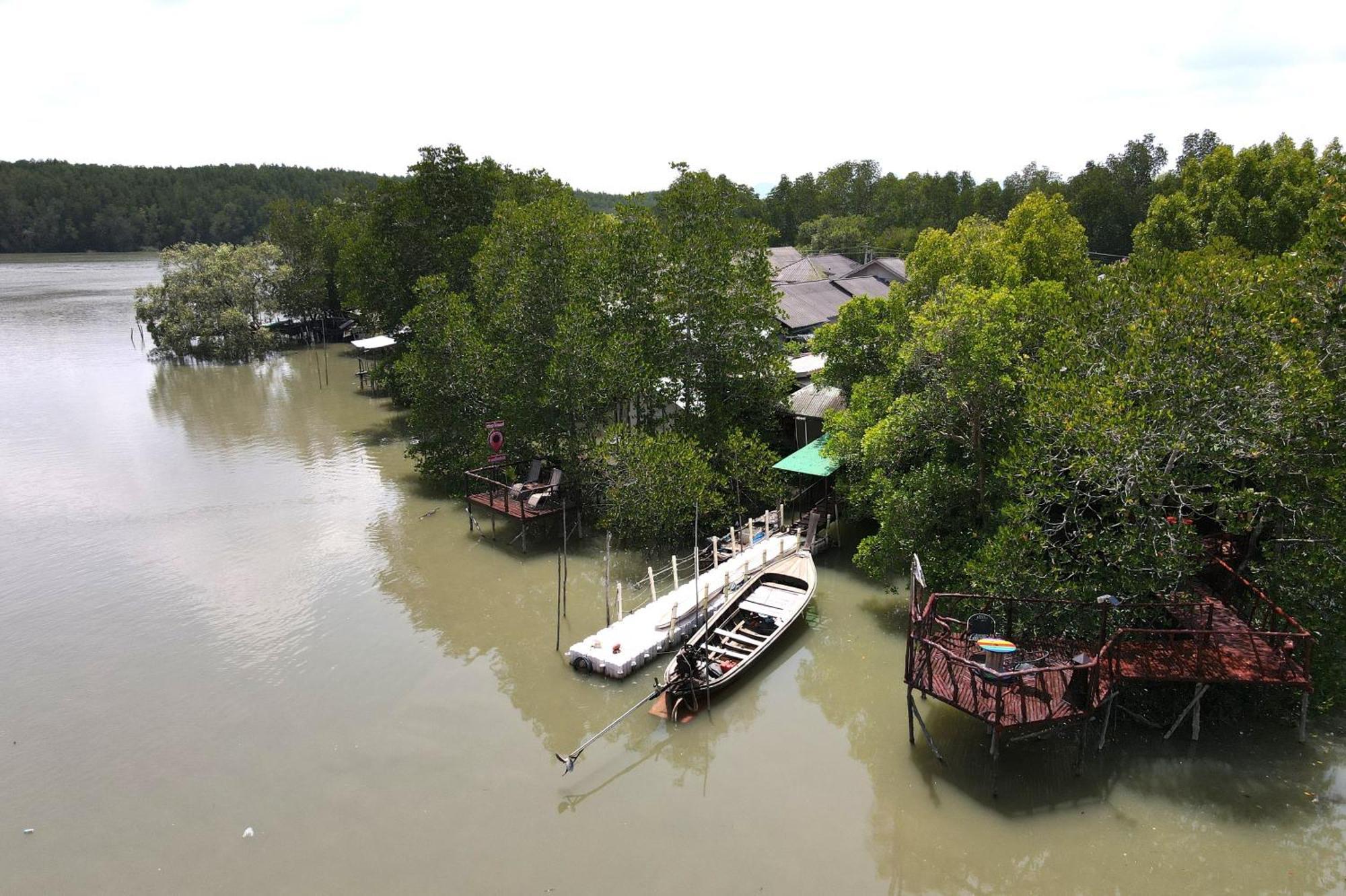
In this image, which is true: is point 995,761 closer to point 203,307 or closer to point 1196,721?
point 1196,721

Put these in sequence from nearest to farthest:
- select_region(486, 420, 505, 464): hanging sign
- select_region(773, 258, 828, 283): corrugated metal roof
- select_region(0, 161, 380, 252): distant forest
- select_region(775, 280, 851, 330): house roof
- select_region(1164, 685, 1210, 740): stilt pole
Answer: select_region(1164, 685, 1210, 740): stilt pole < select_region(486, 420, 505, 464): hanging sign < select_region(775, 280, 851, 330): house roof < select_region(773, 258, 828, 283): corrugated metal roof < select_region(0, 161, 380, 252): distant forest

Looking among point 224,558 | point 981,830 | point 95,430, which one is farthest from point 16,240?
point 981,830

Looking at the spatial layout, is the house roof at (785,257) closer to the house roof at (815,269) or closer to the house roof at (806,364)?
A: the house roof at (815,269)

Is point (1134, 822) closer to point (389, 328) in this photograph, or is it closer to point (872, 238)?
point (389, 328)

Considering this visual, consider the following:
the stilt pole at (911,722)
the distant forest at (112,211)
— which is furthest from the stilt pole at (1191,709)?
the distant forest at (112,211)

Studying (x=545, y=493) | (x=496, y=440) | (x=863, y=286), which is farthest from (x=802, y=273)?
(x=545, y=493)

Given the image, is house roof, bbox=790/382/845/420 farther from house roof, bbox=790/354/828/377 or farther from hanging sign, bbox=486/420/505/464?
hanging sign, bbox=486/420/505/464

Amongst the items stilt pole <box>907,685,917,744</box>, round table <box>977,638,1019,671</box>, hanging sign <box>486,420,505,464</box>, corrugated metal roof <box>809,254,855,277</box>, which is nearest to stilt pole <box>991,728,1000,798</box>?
round table <box>977,638,1019,671</box>
